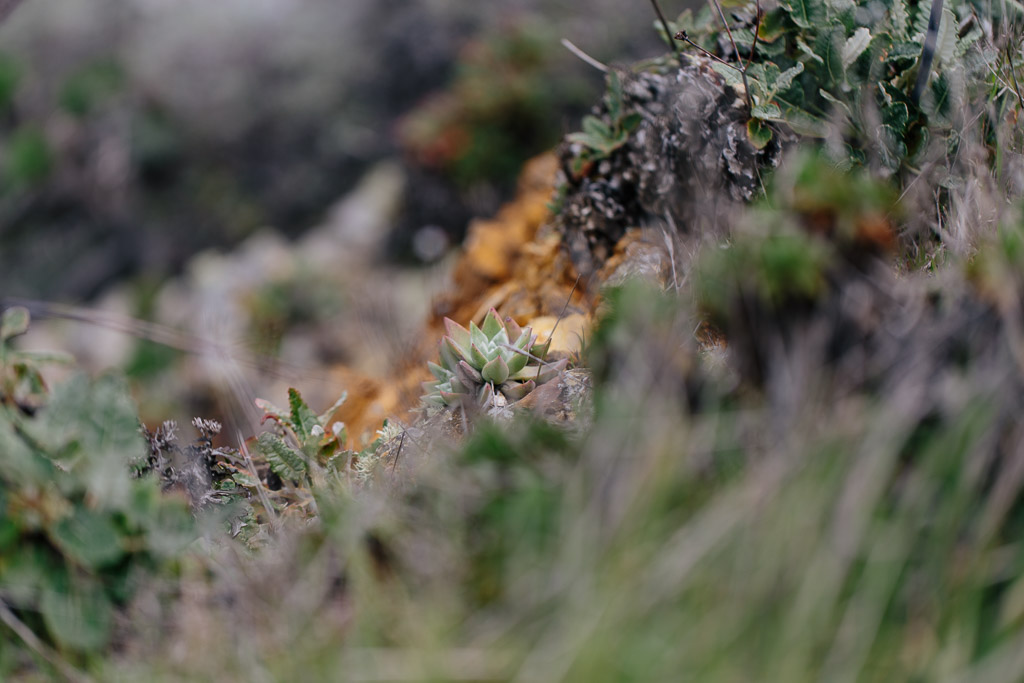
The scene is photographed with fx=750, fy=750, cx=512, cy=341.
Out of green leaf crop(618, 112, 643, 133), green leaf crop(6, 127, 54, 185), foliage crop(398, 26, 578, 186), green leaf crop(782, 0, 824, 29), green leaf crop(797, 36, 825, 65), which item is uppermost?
green leaf crop(6, 127, 54, 185)

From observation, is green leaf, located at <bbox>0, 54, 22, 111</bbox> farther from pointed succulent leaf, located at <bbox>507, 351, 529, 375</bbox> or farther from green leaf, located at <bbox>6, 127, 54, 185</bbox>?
pointed succulent leaf, located at <bbox>507, 351, 529, 375</bbox>

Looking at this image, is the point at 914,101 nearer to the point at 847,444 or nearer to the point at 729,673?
the point at 847,444

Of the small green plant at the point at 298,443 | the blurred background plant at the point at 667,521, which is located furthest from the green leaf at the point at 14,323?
the small green plant at the point at 298,443

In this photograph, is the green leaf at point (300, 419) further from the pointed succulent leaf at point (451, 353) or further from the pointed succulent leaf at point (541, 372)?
the pointed succulent leaf at point (541, 372)

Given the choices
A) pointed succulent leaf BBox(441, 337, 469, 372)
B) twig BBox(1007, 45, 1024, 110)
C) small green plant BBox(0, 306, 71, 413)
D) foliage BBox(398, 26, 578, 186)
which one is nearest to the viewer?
small green plant BBox(0, 306, 71, 413)

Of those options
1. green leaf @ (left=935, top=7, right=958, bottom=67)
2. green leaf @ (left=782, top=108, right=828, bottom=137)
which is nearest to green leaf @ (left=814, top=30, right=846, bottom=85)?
green leaf @ (left=782, top=108, right=828, bottom=137)
